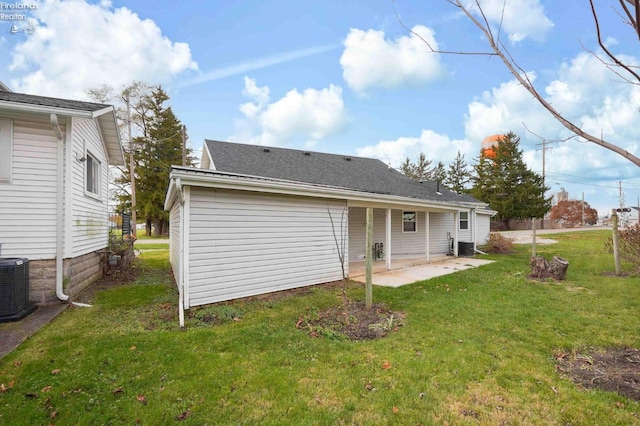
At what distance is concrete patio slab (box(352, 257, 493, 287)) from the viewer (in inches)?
317

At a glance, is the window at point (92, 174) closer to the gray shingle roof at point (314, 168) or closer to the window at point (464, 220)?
the gray shingle roof at point (314, 168)

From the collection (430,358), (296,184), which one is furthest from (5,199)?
(430,358)

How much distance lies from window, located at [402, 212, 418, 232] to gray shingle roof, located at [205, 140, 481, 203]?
101cm

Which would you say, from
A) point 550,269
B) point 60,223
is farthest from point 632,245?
point 60,223

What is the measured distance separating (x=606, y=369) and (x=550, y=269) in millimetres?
5839

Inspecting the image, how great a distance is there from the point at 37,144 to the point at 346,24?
22.1ft

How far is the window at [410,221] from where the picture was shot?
44.2 feet

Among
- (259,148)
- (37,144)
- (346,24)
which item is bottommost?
(37,144)

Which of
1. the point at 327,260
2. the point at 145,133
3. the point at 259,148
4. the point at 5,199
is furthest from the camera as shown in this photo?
the point at 145,133

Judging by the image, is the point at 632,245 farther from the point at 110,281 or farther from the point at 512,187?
the point at 512,187

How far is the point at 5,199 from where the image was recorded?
5.31 meters

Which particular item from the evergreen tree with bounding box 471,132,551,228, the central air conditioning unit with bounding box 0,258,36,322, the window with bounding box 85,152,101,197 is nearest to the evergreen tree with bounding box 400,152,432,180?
the evergreen tree with bounding box 471,132,551,228

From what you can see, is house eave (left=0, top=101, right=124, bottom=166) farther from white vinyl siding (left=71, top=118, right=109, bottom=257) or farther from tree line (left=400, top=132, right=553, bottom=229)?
tree line (left=400, top=132, right=553, bottom=229)

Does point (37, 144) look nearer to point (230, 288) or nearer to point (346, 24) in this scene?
point (230, 288)
